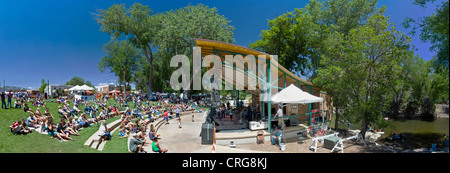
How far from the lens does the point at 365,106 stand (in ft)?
36.1

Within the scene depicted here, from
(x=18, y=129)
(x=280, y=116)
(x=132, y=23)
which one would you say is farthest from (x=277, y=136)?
(x=132, y=23)

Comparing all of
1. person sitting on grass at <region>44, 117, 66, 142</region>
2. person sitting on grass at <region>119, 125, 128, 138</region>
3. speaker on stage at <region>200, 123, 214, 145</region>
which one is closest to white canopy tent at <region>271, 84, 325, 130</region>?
speaker on stage at <region>200, 123, 214, 145</region>

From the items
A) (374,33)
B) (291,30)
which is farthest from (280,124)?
(291,30)

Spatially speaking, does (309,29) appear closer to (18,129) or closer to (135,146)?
(135,146)

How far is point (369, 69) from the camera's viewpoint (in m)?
11.7

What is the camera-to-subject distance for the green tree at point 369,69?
35.8 feet

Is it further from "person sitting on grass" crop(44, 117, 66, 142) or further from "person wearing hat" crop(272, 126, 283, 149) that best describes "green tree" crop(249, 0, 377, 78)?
"person sitting on grass" crop(44, 117, 66, 142)

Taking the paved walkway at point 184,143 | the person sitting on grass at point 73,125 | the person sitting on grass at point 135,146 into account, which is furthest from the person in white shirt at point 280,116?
the person sitting on grass at point 73,125

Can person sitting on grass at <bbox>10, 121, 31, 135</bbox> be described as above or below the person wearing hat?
above

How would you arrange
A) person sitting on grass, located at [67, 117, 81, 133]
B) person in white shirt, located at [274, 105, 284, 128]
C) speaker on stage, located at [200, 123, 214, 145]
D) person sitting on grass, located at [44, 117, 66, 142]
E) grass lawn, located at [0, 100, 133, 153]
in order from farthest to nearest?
person in white shirt, located at [274, 105, 284, 128], person sitting on grass, located at [67, 117, 81, 133], speaker on stage, located at [200, 123, 214, 145], person sitting on grass, located at [44, 117, 66, 142], grass lawn, located at [0, 100, 133, 153]

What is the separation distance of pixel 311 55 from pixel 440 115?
23364 mm

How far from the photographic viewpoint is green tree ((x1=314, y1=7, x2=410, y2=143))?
10914 millimetres

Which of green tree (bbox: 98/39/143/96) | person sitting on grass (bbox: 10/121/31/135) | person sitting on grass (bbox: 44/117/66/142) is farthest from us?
green tree (bbox: 98/39/143/96)

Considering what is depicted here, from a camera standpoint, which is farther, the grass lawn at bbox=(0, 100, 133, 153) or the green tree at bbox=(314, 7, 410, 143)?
the green tree at bbox=(314, 7, 410, 143)
